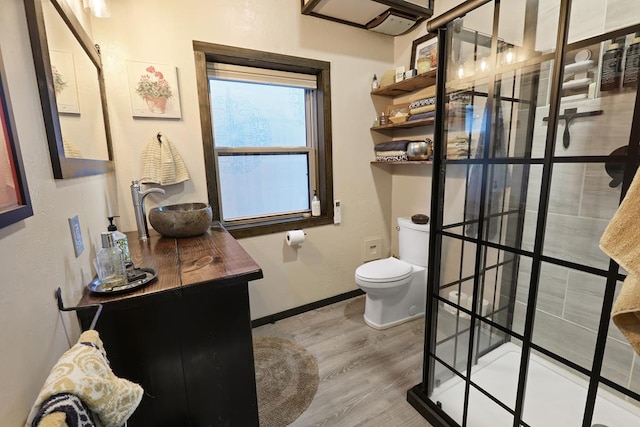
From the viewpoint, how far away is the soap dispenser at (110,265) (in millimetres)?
959

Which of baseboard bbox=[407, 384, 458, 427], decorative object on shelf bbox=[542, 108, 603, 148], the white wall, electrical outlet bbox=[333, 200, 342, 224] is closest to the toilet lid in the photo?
electrical outlet bbox=[333, 200, 342, 224]

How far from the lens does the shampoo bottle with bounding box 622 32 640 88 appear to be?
839mm

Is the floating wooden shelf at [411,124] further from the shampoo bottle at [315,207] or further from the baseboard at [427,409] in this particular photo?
the baseboard at [427,409]

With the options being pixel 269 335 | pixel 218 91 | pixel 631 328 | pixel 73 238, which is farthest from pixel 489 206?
pixel 218 91

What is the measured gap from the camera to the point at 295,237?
2234 mm

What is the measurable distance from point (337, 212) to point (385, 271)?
65 cm

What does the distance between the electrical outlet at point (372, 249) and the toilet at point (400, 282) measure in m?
0.37

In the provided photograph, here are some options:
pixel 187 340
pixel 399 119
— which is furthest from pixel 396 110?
pixel 187 340

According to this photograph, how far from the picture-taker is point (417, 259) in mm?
2295

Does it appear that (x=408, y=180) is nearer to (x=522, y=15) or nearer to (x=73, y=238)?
(x=522, y=15)

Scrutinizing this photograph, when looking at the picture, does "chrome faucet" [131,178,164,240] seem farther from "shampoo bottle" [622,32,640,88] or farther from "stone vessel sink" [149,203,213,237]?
"shampoo bottle" [622,32,640,88]

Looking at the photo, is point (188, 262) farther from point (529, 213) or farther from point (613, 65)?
point (613, 65)

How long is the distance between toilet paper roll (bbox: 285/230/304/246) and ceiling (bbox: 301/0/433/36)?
5.31 feet

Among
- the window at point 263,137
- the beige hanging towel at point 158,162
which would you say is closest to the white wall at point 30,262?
the beige hanging towel at point 158,162
